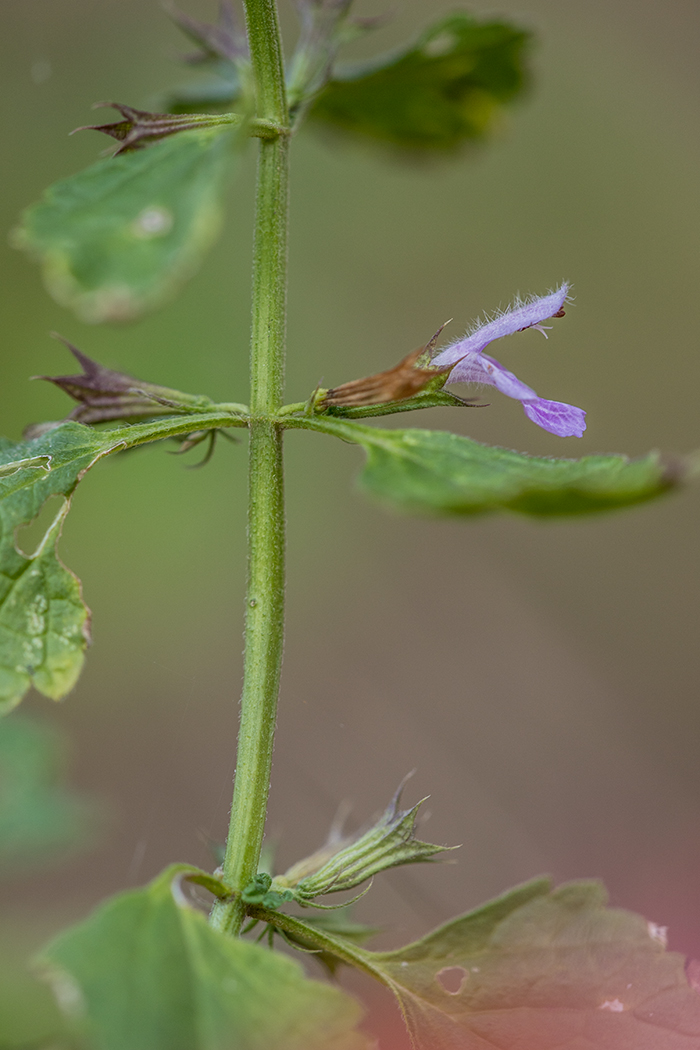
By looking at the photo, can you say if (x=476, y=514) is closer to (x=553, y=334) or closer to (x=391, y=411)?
(x=391, y=411)

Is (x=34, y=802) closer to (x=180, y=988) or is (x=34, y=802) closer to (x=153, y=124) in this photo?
(x=180, y=988)

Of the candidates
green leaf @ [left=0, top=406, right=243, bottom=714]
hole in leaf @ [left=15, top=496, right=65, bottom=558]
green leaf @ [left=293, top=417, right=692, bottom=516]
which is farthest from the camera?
hole in leaf @ [left=15, top=496, right=65, bottom=558]

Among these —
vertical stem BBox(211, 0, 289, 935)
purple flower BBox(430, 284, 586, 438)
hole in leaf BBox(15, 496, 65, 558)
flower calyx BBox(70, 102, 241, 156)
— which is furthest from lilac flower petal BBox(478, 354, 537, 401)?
hole in leaf BBox(15, 496, 65, 558)

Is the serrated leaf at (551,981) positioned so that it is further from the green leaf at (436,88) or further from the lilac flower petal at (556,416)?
the green leaf at (436,88)

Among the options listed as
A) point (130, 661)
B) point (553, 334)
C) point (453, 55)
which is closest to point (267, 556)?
point (453, 55)

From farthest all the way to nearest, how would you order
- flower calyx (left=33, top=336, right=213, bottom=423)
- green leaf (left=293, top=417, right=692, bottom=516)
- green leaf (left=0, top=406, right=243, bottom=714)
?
flower calyx (left=33, top=336, right=213, bottom=423) → green leaf (left=0, top=406, right=243, bottom=714) → green leaf (left=293, top=417, right=692, bottom=516)

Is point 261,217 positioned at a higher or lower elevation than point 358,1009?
higher

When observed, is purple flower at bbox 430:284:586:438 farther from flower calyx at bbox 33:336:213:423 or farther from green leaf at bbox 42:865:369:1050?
green leaf at bbox 42:865:369:1050

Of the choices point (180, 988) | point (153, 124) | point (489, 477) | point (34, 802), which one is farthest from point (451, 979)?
point (153, 124)
